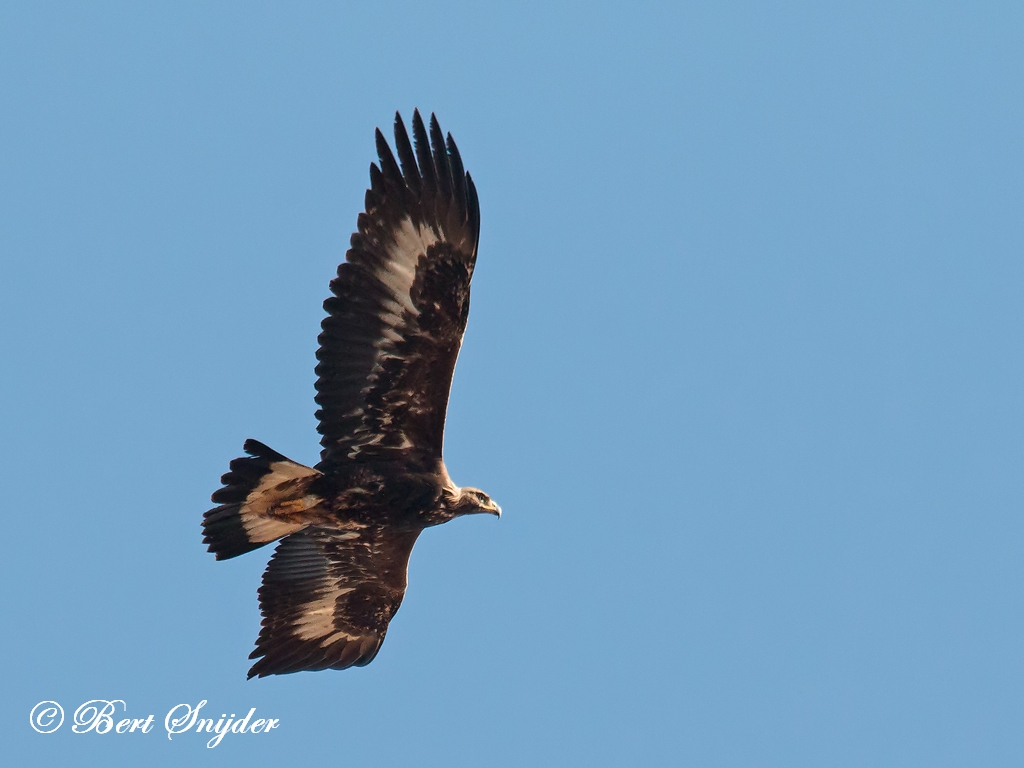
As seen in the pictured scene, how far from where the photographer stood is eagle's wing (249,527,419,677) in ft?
46.4

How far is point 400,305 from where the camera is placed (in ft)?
41.8

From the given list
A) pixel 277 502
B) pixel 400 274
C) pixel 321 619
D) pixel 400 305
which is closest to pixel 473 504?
pixel 277 502

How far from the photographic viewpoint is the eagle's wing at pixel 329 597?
1416 cm

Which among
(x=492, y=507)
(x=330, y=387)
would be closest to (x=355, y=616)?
(x=492, y=507)

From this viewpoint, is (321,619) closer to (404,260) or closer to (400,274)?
(400,274)

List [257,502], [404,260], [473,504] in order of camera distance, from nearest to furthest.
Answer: [404,260]
[257,502]
[473,504]

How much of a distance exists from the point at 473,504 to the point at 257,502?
2.05 m

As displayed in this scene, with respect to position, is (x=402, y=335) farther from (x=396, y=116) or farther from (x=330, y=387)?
(x=396, y=116)

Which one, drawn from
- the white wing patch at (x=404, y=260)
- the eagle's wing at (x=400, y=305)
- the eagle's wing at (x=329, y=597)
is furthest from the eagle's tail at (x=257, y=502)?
the white wing patch at (x=404, y=260)

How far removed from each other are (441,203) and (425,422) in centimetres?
204

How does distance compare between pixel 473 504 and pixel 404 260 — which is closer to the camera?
pixel 404 260

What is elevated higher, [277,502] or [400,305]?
[400,305]

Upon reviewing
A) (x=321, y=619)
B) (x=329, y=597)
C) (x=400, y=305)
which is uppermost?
(x=400, y=305)

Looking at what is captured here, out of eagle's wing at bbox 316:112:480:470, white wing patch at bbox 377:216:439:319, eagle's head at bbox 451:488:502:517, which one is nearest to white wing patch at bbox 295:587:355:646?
eagle's head at bbox 451:488:502:517
